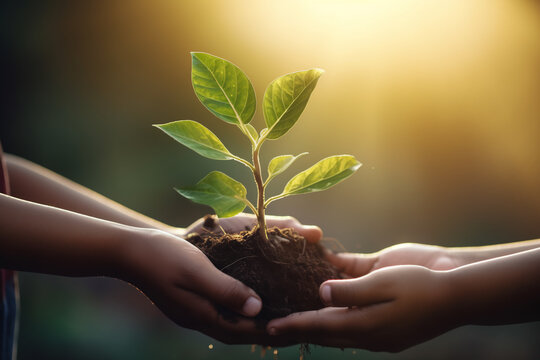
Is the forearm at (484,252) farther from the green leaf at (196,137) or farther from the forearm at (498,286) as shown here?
the green leaf at (196,137)

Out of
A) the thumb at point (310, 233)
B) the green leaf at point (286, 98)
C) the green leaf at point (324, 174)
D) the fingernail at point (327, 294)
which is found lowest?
the fingernail at point (327, 294)

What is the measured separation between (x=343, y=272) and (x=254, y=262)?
0.44 metres

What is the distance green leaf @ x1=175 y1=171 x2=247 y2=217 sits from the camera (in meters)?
0.93

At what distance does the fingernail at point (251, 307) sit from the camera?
846mm

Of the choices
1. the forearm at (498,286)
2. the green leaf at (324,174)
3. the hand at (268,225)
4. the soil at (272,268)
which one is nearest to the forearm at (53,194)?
the hand at (268,225)

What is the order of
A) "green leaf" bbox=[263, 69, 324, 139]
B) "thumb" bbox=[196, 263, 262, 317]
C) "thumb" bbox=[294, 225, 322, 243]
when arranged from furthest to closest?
1. "thumb" bbox=[294, 225, 322, 243]
2. "green leaf" bbox=[263, 69, 324, 139]
3. "thumb" bbox=[196, 263, 262, 317]

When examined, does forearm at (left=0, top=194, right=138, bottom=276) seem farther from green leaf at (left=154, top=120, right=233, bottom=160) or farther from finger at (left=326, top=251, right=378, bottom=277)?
finger at (left=326, top=251, right=378, bottom=277)

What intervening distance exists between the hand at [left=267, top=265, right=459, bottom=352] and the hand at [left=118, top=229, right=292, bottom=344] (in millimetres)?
79

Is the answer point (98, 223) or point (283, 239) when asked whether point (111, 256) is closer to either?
point (98, 223)

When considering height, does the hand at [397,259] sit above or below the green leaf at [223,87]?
below

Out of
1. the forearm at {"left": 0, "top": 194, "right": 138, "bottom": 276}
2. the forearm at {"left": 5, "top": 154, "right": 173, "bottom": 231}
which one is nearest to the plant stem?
the forearm at {"left": 0, "top": 194, "right": 138, "bottom": 276}

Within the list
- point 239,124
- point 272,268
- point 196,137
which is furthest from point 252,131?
point 272,268

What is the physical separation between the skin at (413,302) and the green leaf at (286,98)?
0.40 m

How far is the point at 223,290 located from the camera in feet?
2.73
